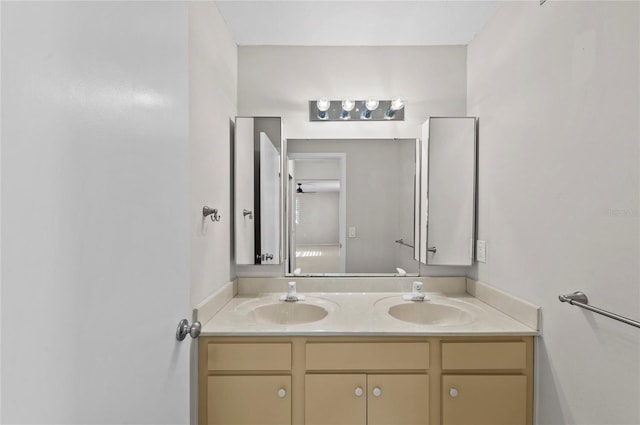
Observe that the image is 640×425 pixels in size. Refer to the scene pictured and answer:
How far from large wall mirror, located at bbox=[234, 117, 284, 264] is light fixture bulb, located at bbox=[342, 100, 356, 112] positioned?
0.40 metres

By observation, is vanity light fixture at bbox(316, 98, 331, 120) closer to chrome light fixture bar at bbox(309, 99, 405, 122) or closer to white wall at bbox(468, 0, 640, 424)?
chrome light fixture bar at bbox(309, 99, 405, 122)

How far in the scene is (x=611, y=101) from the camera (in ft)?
2.97

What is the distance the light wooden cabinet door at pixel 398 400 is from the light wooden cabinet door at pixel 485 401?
0.30ft

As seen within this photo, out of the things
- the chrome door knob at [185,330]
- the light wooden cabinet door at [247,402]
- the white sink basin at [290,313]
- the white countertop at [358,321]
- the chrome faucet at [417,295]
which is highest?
the chrome door knob at [185,330]

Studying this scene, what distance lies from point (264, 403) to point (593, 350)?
121 centimetres

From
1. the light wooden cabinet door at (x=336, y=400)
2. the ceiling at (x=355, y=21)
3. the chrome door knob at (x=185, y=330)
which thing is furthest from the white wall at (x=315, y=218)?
the chrome door knob at (x=185, y=330)

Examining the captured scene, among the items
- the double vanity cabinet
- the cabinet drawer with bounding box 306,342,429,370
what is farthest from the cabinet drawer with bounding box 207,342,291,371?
the cabinet drawer with bounding box 306,342,429,370

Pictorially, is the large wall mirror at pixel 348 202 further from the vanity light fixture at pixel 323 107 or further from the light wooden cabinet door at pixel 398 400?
the light wooden cabinet door at pixel 398 400

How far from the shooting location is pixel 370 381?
48.6 inches

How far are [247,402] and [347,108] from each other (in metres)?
1.61

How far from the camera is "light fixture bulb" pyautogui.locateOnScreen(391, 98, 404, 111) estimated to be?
179 cm

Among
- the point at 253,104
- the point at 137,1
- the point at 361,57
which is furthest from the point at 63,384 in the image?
the point at 361,57

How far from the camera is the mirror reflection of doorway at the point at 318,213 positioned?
72.8 inches

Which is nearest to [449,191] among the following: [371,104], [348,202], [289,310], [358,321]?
[348,202]
